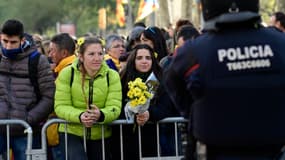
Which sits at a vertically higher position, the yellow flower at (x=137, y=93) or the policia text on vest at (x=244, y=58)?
the policia text on vest at (x=244, y=58)

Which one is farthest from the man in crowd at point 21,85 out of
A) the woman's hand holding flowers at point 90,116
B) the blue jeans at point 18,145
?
the woman's hand holding flowers at point 90,116

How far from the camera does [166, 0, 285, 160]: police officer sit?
15.3 ft

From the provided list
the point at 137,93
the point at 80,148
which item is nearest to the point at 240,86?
the point at 137,93

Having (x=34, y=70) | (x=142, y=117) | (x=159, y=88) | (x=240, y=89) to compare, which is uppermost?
(x=34, y=70)

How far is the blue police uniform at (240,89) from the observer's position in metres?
4.65

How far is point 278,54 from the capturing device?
15.5ft

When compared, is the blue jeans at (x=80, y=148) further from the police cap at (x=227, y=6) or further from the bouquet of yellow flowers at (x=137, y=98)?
the police cap at (x=227, y=6)

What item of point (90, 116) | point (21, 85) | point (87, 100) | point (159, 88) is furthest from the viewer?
point (21, 85)

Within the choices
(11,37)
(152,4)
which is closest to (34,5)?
(152,4)

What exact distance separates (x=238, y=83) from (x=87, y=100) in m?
2.85

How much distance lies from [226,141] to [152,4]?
21765 mm

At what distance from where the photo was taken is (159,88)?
24.3 feet

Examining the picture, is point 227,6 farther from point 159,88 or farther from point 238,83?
point 159,88

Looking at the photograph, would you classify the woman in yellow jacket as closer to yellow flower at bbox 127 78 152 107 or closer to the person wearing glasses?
yellow flower at bbox 127 78 152 107
